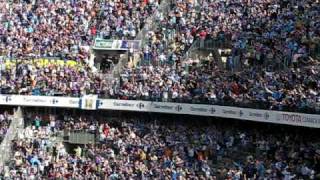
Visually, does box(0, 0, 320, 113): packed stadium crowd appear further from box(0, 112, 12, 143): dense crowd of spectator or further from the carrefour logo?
box(0, 112, 12, 143): dense crowd of spectator

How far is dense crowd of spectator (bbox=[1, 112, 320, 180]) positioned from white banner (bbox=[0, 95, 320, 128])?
0.78 meters

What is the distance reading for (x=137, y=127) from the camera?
119 feet

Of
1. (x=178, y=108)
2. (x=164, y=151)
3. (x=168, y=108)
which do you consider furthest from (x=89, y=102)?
(x=164, y=151)

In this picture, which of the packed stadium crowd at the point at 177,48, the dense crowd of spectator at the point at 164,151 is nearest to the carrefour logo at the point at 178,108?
the packed stadium crowd at the point at 177,48

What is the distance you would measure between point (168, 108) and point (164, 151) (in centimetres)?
230

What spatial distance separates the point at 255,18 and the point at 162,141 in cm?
777

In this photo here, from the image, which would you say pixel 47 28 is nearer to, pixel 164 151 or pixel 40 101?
pixel 40 101

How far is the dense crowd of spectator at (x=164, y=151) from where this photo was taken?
3050cm

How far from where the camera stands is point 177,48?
38.7 metres

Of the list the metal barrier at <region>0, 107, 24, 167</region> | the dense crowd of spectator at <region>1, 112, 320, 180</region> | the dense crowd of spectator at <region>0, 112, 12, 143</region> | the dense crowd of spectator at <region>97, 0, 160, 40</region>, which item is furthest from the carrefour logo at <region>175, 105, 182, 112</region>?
the dense crowd of spectator at <region>0, 112, 12, 143</region>

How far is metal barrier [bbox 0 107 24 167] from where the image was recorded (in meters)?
36.2

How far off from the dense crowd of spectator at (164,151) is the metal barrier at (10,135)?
402mm

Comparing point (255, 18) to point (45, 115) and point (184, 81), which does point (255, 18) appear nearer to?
point (184, 81)

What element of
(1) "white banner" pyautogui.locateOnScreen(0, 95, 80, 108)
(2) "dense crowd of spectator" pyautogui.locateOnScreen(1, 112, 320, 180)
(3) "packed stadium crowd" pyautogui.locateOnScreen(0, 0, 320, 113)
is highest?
(3) "packed stadium crowd" pyautogui.locateOnScreen(0, 0, 320, 113)
